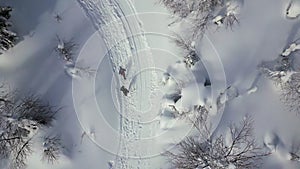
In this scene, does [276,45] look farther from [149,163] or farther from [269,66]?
[149,163]

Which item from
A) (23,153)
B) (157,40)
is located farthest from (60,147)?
(157,40)

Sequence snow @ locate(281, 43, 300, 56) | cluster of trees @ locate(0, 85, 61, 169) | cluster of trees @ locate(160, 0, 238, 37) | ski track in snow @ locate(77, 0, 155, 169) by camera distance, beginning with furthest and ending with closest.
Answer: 1. ski track in snow @ locate(77, 0, 155, 169)
2. snow @ locate(281, 43, 300, 56)
3. cluster of trees @ locate(160, 0, 238, 37)
4. cluster of trees @ locate(0, 85, 61, 169)

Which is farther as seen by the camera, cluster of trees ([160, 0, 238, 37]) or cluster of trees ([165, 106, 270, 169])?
cluster of trees ([160, 0, 238, 37])

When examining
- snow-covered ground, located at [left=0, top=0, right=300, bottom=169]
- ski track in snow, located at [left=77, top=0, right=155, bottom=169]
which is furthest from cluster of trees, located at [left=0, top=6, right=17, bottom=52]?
ski track in snow, located at [left=77, top=0, right=155, bottom=169]

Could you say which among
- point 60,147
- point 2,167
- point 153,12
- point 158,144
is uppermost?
point 153,12

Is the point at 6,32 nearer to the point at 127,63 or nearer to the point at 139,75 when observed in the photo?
the point at 127,63

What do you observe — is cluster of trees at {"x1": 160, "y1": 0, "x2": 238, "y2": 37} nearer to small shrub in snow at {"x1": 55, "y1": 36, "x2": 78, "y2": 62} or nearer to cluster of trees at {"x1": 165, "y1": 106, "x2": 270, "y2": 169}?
cluster of trees at {"x1": 165, "y1": 106, "x2": 270, "y2": 169}
